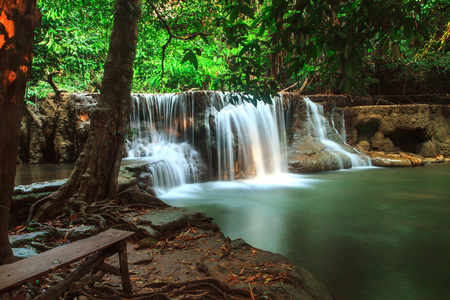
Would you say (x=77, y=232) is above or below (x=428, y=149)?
below

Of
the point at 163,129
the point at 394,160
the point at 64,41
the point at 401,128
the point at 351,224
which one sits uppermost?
the point at 64,41

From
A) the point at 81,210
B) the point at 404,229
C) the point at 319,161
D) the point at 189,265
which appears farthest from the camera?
the point at 319,161

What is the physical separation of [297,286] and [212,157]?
7.81m

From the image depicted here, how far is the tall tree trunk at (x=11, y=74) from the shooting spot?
178 centimetres

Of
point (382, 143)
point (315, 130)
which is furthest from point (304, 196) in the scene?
point (382, 143)

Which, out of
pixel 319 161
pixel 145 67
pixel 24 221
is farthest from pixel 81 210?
pixel 145 67

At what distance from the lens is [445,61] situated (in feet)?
49.2

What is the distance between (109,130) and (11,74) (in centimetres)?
310

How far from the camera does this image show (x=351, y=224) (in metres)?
5.79

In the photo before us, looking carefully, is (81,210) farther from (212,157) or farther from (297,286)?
(212,157)

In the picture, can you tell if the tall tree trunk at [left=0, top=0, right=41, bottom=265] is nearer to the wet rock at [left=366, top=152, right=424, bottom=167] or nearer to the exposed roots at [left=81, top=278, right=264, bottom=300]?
the exposed roots at [left=81, top=278, right=264, bottom=300]

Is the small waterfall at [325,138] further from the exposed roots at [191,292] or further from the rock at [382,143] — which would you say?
the exposed roots at [191,292]

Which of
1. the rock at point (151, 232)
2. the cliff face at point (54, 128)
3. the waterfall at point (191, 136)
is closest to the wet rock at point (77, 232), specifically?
the rock at point (151, 232)

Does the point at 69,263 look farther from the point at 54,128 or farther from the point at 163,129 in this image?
the point at 54,128
